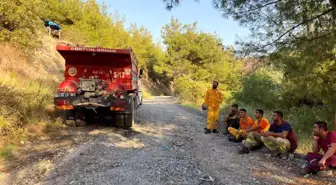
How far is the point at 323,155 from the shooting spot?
5246 mm

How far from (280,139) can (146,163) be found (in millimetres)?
2717

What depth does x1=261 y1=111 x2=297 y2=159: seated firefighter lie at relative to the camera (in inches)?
246

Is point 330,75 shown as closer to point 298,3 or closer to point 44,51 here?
point 298,3

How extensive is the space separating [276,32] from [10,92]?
22.2 ft

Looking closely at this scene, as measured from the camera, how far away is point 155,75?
5372cm

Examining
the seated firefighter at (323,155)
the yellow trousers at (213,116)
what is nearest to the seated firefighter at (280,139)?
the seated firefighter at (323,155)

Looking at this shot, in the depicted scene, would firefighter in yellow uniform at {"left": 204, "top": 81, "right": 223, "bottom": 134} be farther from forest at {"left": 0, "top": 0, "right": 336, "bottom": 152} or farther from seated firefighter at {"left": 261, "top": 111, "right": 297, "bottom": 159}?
seated firefighter at {"left": 261, "top": 111, "right": 297, "bottom": 159}

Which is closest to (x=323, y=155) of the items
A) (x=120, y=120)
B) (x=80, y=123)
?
(x=120, y=120)

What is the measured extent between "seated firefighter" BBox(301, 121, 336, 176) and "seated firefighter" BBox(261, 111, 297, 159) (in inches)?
30.8

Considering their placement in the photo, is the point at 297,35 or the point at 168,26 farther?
the point at 168,26

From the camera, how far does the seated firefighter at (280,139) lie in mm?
6250

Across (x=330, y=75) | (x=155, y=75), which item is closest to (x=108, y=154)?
(x=330, y=75)

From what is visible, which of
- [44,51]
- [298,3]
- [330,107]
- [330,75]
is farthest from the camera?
[44,51]

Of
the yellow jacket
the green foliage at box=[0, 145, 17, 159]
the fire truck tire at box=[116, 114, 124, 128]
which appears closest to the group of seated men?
the yellow jacket
